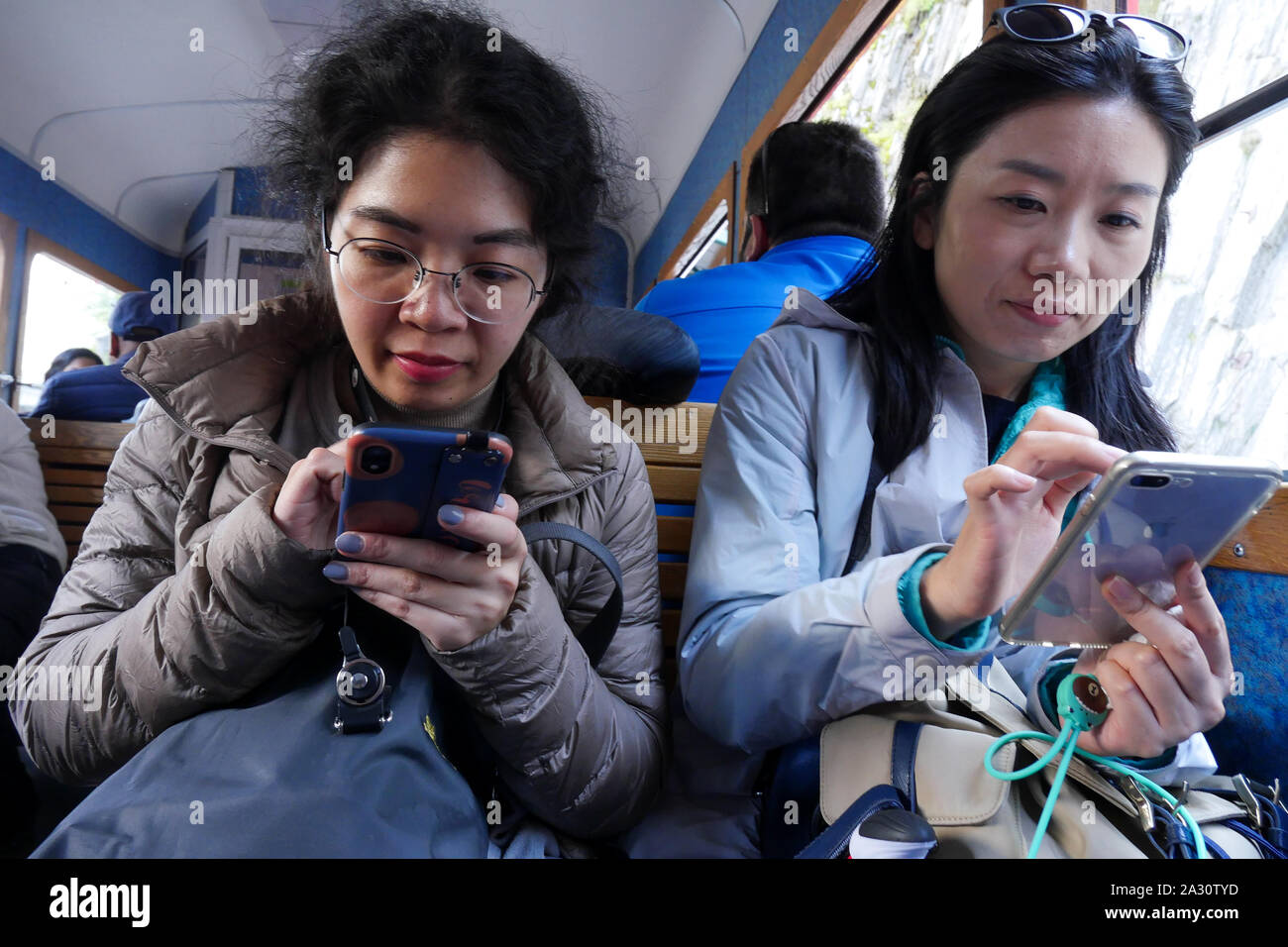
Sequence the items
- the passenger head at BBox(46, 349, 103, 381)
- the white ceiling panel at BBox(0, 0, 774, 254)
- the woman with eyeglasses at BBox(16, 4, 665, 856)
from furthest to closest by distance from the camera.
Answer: the white ceiling panel at BBox(0, 0, 774, 254), the passenger head at BBox(46, 349, 103, 381), the woman with eyeglasses at BBox(16, 4, 665, 856)

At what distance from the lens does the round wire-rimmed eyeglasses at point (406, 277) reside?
850 millimetres

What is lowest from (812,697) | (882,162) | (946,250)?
(812,697)

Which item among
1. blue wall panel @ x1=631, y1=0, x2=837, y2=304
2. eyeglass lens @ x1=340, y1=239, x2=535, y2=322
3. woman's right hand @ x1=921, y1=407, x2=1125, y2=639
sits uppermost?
blue wall panel @ x1=631, y1=0, x2=837, y2=304

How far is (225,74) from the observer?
396cm

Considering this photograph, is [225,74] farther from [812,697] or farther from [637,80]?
[812,697]

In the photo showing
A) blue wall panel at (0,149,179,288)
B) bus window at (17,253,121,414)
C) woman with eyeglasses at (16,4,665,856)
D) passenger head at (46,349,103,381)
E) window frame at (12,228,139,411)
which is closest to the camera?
woman with eyeglasses at (16,4,665,856)

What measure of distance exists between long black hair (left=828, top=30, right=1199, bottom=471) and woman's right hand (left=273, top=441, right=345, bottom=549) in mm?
648

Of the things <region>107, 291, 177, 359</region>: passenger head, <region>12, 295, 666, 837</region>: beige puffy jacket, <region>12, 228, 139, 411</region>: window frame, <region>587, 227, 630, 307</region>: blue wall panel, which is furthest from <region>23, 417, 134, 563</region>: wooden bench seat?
<region>12, 228, 139, 411</region>: window frame

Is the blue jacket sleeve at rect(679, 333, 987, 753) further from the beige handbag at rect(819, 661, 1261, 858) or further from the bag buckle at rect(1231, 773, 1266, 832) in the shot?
the bag buckle at rect(1231, 773, 1266, 832)

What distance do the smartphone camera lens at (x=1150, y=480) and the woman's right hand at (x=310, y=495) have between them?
0.63m

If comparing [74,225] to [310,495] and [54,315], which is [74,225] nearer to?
[54,315]

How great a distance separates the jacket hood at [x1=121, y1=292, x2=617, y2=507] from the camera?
85 cm
